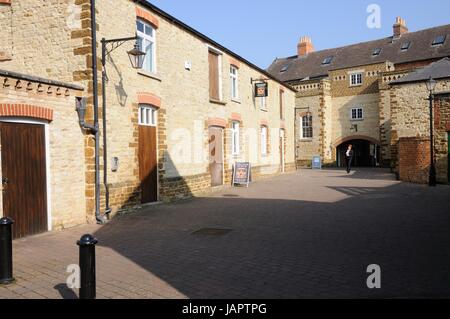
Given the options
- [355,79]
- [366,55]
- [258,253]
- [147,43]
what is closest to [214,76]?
[147,43]

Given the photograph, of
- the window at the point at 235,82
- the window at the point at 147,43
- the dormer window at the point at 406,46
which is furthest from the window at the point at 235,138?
the dormer window at the point at 406,46

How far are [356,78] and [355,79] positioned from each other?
12cm

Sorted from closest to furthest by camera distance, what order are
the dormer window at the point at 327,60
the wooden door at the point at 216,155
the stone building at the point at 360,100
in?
the wooden door at the point at 216,155 < the stone building at the point at 360,100 < the dormer window at the point at 327,60

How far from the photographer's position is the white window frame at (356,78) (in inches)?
1257

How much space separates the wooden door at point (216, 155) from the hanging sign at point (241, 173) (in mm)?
726

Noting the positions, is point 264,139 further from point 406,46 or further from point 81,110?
point 406,46

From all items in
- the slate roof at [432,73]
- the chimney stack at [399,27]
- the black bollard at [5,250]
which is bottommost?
the black bollard at [5,250]

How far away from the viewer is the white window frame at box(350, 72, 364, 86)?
1257 inches

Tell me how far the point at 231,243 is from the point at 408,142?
542 inches

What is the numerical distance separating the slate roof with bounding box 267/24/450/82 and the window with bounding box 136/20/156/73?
25.0 meters

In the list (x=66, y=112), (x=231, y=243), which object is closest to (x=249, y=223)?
(x=231, y=243)

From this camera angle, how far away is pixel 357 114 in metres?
32.6

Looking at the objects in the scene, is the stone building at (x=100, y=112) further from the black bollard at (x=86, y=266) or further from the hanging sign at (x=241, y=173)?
the black bollard at (x=86, y=266)
